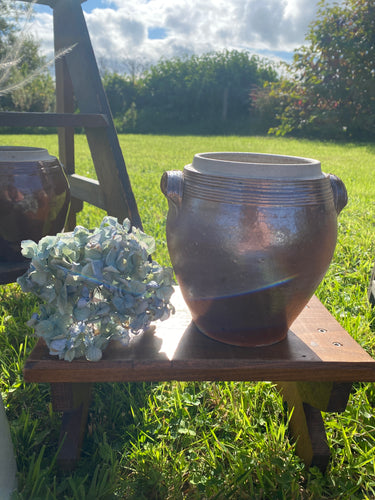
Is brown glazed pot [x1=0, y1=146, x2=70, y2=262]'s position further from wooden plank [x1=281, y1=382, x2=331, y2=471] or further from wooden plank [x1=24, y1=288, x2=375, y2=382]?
wooden plank [x1=281, y1=382, x2=331, y2=471]

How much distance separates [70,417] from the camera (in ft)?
4.64

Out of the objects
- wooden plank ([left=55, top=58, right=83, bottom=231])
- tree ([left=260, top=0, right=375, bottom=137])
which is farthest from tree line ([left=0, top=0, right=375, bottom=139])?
wooden plank ([left=55, top=58, right=83, bottom=231])

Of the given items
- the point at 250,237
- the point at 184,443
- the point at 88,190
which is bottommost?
the point at 184,443

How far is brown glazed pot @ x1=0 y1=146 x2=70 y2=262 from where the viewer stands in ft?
5.44

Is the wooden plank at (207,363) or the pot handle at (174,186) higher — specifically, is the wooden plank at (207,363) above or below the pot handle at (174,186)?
below

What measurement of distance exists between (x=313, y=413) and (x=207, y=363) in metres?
0.49

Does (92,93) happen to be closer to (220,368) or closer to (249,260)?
(249,260)

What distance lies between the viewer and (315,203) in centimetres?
116

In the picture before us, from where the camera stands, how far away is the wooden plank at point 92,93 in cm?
201

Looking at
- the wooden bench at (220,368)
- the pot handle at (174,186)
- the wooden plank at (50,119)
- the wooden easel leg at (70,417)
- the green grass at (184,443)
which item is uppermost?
the wooden plank at (50,119)

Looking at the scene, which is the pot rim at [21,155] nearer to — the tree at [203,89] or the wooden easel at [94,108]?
the wooden easel at [94,108]

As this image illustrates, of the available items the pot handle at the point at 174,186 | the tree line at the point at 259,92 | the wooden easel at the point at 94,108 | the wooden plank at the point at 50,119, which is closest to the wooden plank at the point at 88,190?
the wooden easel at the point at 94,108

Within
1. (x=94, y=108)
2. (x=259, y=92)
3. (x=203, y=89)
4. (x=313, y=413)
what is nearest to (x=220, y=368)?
(x=313, y=413)

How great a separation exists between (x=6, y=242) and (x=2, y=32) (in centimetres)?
88
